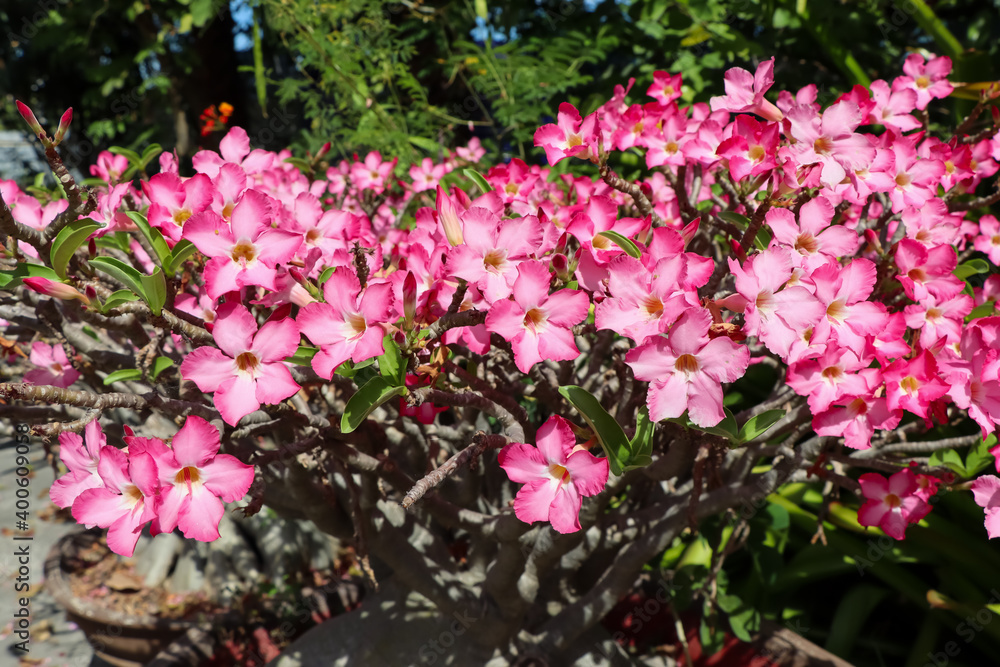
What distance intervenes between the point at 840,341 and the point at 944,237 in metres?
0.40

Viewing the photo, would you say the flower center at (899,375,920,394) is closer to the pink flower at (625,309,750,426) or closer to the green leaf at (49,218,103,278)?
the pink flower at (625,309,750,426)

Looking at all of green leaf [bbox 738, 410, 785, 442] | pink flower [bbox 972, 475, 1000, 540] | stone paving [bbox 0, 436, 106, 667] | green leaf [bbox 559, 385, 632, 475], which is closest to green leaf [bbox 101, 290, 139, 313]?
green leaf [bbox 559, 385, 632, 475]

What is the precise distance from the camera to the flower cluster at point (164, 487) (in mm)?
713

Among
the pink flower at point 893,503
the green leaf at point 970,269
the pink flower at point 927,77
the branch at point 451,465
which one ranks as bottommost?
the pink flower at point 893,503

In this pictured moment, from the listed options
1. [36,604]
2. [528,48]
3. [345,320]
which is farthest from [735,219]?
[36,604]

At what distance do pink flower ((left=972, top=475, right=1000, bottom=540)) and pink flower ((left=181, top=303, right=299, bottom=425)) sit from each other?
930 millimetres

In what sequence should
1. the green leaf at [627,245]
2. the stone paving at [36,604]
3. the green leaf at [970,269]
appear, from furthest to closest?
1. the stone paving at [36,604]
2. the green leaf at [970,269]
3. the green leaf at [627,245]

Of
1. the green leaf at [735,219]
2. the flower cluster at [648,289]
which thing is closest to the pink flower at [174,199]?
the flower cluster at [648,289]

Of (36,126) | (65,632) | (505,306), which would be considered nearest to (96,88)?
(65,632)

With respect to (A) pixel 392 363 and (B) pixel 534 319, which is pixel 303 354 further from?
(B) pixel 534 319

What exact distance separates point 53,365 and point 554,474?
98 centimetres

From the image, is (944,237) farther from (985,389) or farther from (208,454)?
(208,454)

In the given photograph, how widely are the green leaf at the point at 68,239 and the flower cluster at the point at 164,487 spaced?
0.22m

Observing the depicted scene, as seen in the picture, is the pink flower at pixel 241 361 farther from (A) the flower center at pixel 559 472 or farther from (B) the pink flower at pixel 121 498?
(A) the flower center at pixel 559 472
